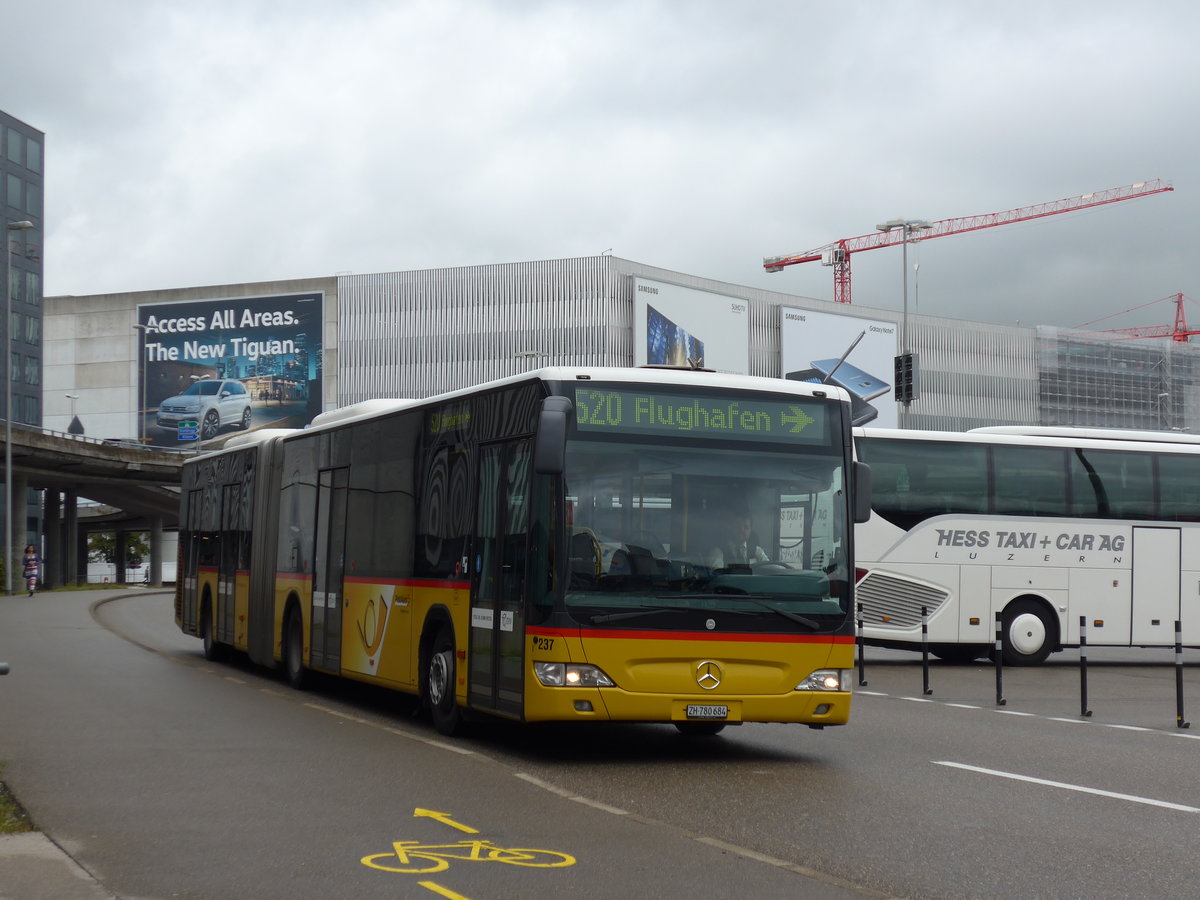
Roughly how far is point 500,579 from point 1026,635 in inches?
552

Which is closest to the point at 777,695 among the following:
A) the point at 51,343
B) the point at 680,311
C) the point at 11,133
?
the point at 11,133

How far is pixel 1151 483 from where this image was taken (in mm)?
24703

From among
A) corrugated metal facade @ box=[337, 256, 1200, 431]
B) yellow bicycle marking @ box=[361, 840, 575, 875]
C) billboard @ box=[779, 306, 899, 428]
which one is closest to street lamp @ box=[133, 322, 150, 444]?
corrugated metal facade @ box=[337, 256, 1200, 431]

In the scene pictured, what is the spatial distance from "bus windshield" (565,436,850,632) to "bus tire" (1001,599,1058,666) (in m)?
13.0

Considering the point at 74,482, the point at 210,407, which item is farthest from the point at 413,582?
the point at 210,407

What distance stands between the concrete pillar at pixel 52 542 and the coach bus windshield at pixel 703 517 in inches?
2517

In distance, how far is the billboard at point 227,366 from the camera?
10631 cm

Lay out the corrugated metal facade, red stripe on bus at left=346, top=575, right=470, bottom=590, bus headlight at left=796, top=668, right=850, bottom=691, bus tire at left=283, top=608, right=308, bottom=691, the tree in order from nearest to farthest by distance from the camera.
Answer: bus headlight at left=796, top=668, right=850, bottom=691 → red stripe on bus at left=346, top=575, right=470, bottom=590 → bus tire at left=283, top=608, right=308, bottom=691 → the corrugated metal facade → the tree

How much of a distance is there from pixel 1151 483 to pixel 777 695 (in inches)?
593

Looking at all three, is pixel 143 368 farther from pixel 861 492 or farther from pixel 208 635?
pixel 861 492

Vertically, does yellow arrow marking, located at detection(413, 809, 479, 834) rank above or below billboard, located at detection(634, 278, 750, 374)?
below

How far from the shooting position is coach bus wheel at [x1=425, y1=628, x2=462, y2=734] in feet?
43.1

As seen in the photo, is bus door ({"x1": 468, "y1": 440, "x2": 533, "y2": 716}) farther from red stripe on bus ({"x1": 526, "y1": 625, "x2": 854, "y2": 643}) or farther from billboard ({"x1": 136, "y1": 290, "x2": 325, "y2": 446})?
billboard ({"x1": 136, "y1": 290, "x2": 325, "y2": 446})

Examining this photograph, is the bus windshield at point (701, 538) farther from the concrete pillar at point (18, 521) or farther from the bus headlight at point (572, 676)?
the concrete pillar at point (18, 521)
